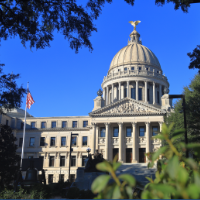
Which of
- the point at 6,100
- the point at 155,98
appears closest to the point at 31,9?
the point at 6,100

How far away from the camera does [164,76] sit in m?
91.2

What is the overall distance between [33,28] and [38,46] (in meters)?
1.15

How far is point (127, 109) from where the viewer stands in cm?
6562

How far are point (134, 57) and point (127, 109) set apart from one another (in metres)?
32.0

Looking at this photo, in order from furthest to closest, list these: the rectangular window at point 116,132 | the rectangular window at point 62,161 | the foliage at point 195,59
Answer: the rectangular window at point 62,161
the rectangular window at point 116,132
the foliage at point 195,59

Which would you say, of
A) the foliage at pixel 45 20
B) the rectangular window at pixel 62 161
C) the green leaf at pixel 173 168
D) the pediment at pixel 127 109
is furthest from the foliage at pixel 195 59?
the rectangular window at pixel 62 161

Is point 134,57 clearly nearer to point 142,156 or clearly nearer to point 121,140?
point 121,140

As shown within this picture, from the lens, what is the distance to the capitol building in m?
64.6

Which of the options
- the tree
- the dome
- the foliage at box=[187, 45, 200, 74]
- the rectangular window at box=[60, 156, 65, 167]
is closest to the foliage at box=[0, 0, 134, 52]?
the foliage at box=[187, 45, 200, 74]

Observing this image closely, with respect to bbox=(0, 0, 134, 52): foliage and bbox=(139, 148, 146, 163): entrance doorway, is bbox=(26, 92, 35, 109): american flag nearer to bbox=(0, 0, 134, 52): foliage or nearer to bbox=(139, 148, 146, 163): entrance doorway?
bbox=(139, 148, 146, 163): entrance doorway

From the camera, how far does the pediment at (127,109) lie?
64.7 m

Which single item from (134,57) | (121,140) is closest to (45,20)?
(121,140)

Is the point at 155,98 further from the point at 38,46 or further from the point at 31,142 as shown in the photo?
the point at 38,46

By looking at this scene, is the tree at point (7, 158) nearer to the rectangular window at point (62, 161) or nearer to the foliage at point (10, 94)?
the foliage at point (10, 94)
